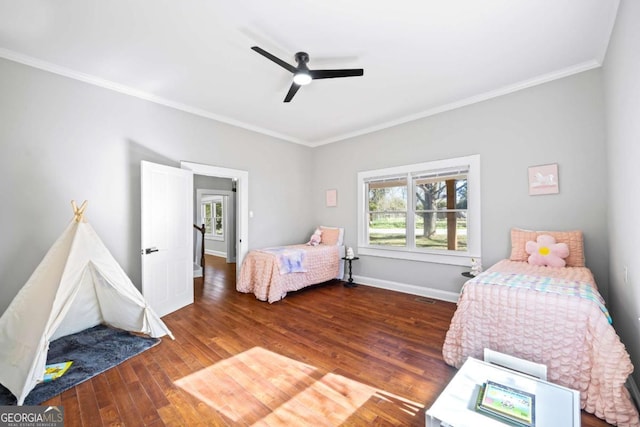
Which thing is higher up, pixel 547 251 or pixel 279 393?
pixel 547 251

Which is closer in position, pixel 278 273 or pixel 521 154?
pixel 521 154

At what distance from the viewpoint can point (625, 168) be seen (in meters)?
1.96

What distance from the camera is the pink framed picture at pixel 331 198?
17.7 ft

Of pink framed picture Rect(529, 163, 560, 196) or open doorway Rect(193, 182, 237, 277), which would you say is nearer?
pink framed picture Rect(529, 163, 560, 196)

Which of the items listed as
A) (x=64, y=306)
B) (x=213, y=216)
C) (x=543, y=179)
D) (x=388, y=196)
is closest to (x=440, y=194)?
(x=388, y=196)

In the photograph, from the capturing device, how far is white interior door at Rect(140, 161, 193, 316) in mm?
3227

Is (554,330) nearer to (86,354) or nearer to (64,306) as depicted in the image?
→ (64,306)

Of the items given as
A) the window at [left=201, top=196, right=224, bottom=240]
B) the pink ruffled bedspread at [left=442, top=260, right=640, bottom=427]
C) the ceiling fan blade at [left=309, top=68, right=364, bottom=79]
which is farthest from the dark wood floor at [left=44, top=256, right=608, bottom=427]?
the window at [left=201, top=196, right=224, bottom=240]

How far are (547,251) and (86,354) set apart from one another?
4.73 meters

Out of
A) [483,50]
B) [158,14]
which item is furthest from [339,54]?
[158,14]

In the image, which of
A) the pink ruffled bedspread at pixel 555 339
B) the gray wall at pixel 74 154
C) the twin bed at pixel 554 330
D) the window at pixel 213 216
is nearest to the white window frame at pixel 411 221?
the twin bed at pixel 554 330

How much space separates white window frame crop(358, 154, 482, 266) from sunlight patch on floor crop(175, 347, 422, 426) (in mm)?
2520

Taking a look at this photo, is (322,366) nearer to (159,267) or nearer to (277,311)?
(277,311)

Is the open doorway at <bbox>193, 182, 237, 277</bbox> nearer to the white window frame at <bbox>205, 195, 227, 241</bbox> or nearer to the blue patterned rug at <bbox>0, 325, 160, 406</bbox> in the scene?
the white window frame at <bbox>205, 195, 227, 241</bbox>
